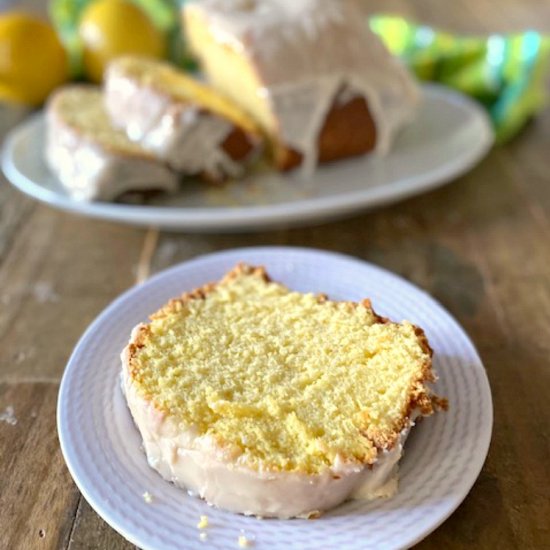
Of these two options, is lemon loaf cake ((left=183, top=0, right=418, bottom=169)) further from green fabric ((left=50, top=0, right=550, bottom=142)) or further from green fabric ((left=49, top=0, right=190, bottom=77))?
green fabric ((left=49, top=0, right=190, bottom=77))

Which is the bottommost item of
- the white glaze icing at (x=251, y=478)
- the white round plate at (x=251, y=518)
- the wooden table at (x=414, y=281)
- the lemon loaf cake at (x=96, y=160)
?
the wooden table at (x=414, y=281)

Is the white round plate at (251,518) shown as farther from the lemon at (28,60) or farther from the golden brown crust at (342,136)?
the lemon at (28,60)

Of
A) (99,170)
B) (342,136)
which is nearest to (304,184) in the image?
(342,136)

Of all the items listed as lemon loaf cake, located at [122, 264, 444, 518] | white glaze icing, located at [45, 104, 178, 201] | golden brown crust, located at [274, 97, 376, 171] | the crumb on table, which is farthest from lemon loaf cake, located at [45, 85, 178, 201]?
the crumb on table

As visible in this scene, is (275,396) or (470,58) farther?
(470,58)

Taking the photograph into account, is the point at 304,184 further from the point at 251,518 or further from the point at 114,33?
the point at 251,518

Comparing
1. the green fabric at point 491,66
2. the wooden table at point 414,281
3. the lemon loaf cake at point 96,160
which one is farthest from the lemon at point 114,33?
the green fabric at point 491,66
